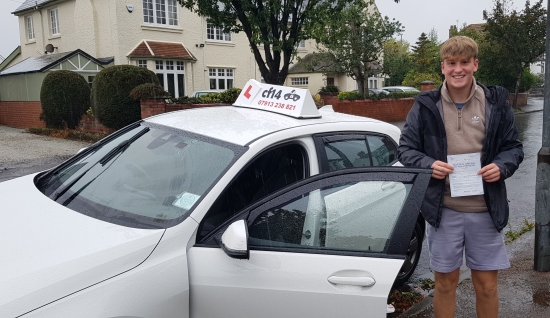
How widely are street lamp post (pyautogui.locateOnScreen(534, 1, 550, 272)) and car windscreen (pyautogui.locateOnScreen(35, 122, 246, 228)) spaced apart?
2.96 meters

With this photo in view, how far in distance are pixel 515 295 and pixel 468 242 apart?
1.57m

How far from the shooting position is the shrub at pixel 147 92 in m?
13.0

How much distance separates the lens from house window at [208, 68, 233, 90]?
26555mm

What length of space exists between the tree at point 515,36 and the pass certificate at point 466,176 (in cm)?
2458

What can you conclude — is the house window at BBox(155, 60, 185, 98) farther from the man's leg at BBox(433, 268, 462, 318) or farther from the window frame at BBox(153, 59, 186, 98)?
the man's leg at BBox(433, 268, 462, 318)

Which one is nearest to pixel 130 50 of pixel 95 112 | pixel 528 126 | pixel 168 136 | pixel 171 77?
pixel 171 77

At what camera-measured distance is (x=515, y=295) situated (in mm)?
3980

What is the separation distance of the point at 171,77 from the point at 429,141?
23020 millimetres

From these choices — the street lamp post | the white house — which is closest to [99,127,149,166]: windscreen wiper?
the street lamp post

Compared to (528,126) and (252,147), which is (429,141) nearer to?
(252,147)

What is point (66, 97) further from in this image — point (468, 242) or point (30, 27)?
point (468, 242)

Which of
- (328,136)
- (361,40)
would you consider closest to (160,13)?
(361,40)

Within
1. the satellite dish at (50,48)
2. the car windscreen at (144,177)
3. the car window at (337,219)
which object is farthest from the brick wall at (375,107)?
the car window at (337,219)

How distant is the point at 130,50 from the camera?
2262 cm
